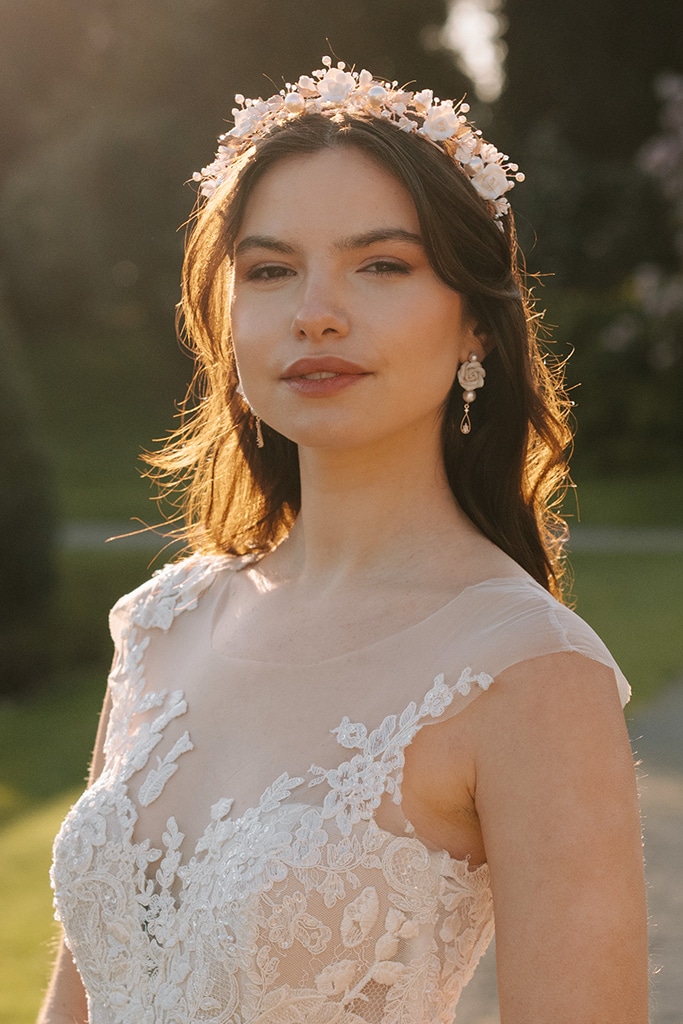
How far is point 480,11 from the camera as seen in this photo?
90.5 ft

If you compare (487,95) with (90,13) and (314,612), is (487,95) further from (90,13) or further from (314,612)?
(314,612)

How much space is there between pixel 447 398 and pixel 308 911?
964 millimetres

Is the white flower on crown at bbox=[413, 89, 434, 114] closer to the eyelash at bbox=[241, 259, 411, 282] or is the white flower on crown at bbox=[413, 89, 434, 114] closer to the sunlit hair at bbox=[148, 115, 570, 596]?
the sunlit hair at bbox=[148, 115, 570, 596]

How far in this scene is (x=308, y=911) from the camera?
6.24 feet

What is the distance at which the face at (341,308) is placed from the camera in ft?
7.02

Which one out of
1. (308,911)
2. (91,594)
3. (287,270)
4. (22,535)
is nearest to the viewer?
(308,911)

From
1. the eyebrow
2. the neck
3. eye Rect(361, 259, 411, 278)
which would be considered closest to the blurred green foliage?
the neck

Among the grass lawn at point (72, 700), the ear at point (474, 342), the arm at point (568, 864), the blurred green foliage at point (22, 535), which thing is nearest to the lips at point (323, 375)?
the ear at point (474, 342)

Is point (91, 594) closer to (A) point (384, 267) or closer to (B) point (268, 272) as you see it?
(B) point (268, 272)

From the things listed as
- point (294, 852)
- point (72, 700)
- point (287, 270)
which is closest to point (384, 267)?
point (287, 270)

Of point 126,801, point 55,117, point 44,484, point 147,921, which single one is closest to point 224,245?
point 126,801

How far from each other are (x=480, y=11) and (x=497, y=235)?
27.3 meters

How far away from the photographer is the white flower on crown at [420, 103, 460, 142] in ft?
7.60

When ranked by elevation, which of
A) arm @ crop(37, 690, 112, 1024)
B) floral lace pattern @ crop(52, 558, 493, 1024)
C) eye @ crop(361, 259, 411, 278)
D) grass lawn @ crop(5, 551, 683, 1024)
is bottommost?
grass lawn @ crop(5, 551, 683, 1024)
